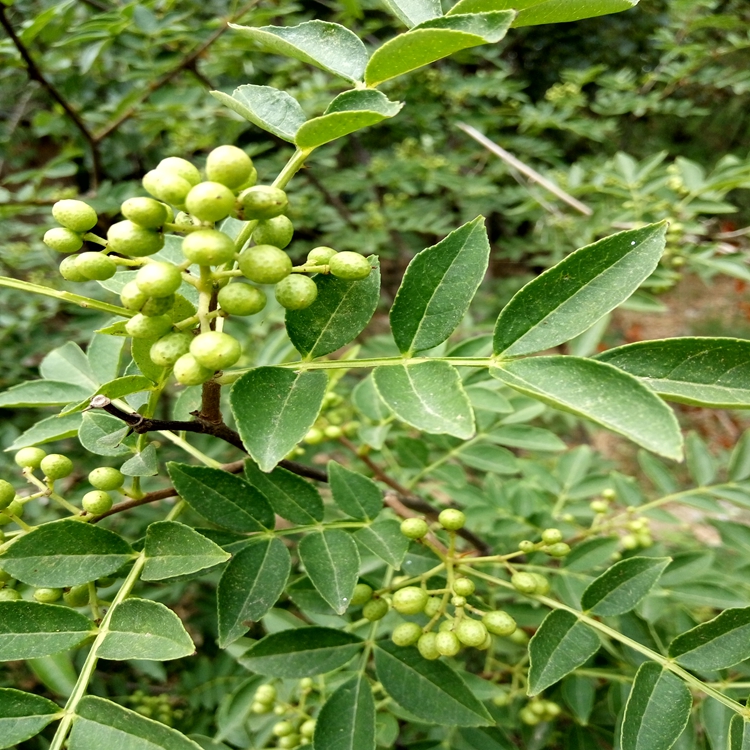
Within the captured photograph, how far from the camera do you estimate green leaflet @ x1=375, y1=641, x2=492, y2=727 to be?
Answer: 1.38 meters

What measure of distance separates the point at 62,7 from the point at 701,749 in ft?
12.2

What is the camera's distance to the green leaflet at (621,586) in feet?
4.57

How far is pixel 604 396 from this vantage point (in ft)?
3.07

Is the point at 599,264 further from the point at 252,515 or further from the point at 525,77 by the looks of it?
the point at 525,77

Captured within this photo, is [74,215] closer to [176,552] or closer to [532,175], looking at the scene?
[176,552]

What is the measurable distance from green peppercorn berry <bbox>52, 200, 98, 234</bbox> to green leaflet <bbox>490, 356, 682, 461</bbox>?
80 cm

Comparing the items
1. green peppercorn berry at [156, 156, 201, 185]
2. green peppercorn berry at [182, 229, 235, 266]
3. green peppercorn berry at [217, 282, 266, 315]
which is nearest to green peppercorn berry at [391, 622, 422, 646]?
green peppercorn berry at [217, 282, 266, 315]

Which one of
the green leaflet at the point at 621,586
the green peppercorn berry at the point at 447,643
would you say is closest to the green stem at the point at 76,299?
the green peppercorn berry at the point at 447,643

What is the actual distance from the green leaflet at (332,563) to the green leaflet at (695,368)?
2.24ft

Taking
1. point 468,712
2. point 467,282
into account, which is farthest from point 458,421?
point 468,712

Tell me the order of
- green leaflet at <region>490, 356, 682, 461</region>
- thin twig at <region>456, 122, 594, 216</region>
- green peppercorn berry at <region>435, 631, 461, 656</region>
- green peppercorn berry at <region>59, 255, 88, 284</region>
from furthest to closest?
thin twig at <region>456, 122, 594, 216</region> → green peppercorn berry at <region>435, 631, 461, 656</region> → green peppercorn berry at <region>59, 255, 88, 284</region> → green leaflet at <region>490, 356, 682, 461</region>

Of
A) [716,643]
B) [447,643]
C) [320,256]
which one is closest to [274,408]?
[320,256]

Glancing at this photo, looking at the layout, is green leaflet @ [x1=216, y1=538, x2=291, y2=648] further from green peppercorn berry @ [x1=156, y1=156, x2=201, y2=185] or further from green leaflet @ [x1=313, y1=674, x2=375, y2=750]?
green peppercorn berry @ [x1=156, y1=156, x2=201, y2=185]

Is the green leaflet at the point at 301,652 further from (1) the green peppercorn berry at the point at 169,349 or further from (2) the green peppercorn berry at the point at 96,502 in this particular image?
(1) the green peppercorn berry at the point at 169,349
